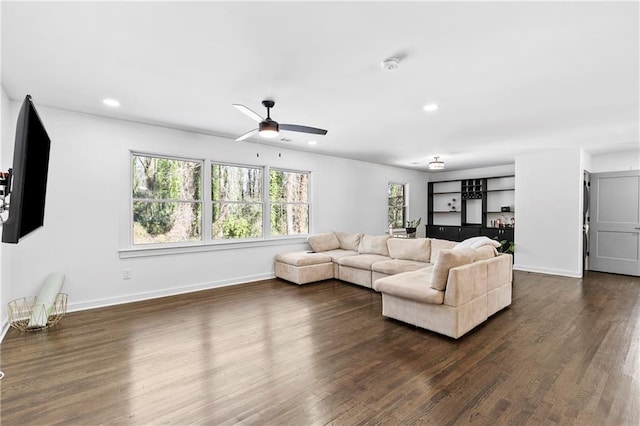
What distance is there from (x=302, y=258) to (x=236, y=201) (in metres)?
1.57

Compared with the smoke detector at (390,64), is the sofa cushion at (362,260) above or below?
below

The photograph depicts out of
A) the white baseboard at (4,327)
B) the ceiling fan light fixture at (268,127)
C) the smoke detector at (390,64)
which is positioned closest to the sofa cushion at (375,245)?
the ceiling fan light fixture at (268,127)

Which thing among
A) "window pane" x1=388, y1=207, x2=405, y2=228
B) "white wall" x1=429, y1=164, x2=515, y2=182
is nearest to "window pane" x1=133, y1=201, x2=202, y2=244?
"window pane" x1=388, y1=207, x2=405, y2=228

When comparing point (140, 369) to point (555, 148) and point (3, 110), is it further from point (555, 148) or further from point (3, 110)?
point (555, 148)

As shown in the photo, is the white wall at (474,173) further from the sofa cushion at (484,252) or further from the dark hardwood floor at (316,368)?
the sofa cushion at (484,252)

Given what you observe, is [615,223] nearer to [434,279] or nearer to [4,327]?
[434,279]

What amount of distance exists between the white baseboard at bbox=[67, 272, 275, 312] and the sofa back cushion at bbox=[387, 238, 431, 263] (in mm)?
2391

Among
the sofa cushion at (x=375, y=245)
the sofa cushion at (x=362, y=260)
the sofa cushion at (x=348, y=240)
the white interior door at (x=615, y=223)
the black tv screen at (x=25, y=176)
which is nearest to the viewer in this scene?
the black tv screen at (x=25, y=176)

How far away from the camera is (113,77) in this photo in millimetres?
2951

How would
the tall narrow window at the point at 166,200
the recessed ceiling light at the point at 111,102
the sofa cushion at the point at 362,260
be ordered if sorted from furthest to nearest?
the sofa cushion at the point at 362,260, the tall narrow window at the point at 166,200, the recessed ceiling light at the point at 111,102

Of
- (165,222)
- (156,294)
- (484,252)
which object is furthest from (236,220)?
(484,252)

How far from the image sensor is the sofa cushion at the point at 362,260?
5234mm

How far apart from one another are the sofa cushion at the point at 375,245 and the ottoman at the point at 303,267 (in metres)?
0.76

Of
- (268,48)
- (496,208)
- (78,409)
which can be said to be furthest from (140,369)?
(496,208)
